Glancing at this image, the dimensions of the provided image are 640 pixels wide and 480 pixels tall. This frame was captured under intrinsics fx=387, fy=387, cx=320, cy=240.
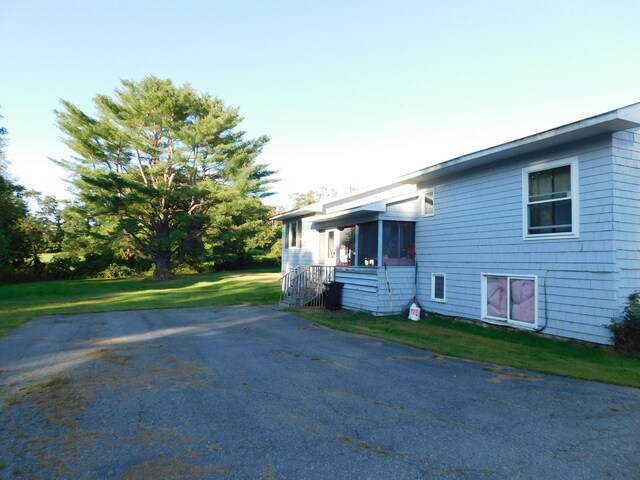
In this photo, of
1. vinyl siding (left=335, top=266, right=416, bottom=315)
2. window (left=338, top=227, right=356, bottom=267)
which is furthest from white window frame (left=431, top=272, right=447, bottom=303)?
window (left=338, top=227, right=356, bottom=267)

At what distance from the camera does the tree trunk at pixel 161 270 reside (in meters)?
31.4

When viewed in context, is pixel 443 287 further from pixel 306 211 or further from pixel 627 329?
pixel 306 211

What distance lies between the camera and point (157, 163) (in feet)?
99.5

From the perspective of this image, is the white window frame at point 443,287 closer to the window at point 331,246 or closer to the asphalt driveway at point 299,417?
the asphalt driveway at point 299,417

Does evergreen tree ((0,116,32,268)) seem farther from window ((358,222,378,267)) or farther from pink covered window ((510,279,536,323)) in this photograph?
pink covered window ((510,279,536,323))

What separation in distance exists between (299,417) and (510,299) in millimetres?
7591

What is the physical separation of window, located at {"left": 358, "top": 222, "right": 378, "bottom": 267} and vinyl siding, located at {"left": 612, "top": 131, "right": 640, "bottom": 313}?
6.41 meters

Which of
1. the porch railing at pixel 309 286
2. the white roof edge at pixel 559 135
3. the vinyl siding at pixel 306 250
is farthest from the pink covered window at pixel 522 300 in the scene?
the vinyl siding at pixel 306 250

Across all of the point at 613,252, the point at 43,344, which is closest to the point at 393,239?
the point at 613,252

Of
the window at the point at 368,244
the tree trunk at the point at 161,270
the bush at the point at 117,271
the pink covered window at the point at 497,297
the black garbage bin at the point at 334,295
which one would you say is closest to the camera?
the pink covered window at the point at 497,297

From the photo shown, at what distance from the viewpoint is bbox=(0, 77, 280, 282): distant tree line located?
94.1 feet

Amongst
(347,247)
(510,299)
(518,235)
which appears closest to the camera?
(518,235)

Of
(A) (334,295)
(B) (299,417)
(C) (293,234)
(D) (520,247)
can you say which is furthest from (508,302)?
(C) (293,234)

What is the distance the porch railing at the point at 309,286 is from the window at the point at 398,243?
2795mm
